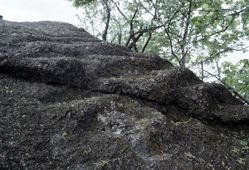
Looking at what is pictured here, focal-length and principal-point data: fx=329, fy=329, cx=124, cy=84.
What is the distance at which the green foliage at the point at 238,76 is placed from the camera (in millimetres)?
12641

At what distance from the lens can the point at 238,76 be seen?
1463cm

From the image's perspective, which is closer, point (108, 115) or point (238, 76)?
point (108, 115)

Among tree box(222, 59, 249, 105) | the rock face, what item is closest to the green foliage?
tree box(222, 59, 249, 105)

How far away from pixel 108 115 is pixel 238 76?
10754 mm

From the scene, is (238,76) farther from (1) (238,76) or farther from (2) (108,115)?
(2) (108,115)

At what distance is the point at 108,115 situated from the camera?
5.34m

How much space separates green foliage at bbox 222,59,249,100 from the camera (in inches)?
498

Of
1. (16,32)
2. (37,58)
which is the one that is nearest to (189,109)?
(37,58)

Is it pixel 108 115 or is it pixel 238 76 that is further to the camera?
pixel 238 76

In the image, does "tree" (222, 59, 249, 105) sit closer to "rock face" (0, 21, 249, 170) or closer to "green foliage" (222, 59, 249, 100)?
"green foliage" (222, 59, 249, 100)

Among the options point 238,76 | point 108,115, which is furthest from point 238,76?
point 108,115

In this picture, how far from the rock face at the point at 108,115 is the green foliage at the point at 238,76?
14.4ft

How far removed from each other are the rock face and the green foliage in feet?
14.4

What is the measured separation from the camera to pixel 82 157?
4523 mm
